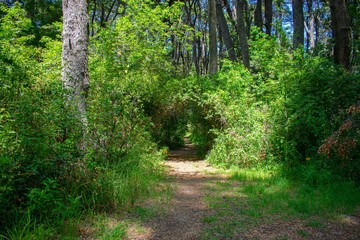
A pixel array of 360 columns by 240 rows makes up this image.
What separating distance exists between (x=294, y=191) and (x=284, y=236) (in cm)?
221

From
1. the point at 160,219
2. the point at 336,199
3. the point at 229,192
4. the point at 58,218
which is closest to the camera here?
the point at 58,218

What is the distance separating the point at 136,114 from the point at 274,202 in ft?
11.6

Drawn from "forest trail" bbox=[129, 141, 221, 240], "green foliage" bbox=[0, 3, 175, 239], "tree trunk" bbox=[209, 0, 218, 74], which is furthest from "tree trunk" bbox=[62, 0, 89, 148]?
"tree trunk" bbox=[209, 0, 218, 74]

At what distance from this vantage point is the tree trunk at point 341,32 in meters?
8.34

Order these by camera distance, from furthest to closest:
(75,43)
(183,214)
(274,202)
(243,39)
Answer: (243,39), (75,43), (274,202), (183,214)

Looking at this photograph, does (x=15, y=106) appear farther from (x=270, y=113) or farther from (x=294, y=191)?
(x=270, y=113)

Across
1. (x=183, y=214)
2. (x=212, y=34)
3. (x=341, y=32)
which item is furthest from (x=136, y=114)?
(x=212, y=34)

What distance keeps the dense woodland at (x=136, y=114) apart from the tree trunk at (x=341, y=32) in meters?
0.03

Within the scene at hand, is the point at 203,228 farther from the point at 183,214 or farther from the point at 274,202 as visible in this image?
the point at 274,202

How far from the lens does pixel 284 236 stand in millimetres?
3715

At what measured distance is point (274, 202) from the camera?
506cm

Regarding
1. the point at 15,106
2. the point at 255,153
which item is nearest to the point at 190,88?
the point at 255,153

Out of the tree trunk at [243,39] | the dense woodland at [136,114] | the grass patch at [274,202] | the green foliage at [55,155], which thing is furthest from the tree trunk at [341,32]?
the green foliage at [55,155]

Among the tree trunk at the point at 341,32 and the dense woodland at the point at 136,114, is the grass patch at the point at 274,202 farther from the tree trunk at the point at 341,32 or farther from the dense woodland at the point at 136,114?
the tree trunk at the point at 341,32
